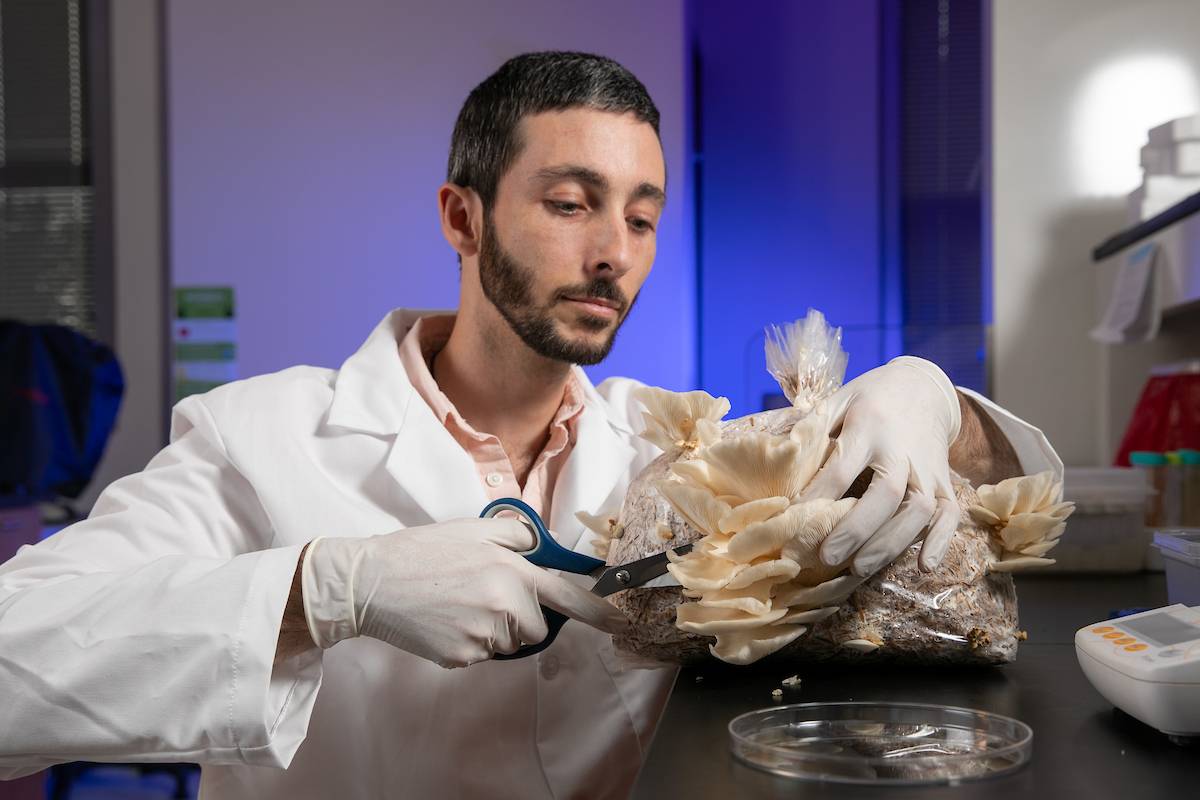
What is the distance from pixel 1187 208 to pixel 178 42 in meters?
3.16

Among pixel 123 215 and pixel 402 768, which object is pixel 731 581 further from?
pixel 123 215

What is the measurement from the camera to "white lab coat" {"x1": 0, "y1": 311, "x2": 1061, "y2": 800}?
0.89 m

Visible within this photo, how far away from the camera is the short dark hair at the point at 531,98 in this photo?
4.58ft

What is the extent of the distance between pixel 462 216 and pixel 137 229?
264 centimetres

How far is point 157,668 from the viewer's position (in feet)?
2.93

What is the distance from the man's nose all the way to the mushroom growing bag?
0.36m

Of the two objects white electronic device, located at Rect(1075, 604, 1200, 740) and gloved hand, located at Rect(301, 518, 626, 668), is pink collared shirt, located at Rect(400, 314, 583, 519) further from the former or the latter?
white electronic device, located at Rect(1075, 604, 1200, 740)

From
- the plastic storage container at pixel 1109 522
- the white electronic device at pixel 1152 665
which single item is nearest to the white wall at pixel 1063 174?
the plastic storage container at pixel 1109 522

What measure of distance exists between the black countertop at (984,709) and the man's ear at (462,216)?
826mm

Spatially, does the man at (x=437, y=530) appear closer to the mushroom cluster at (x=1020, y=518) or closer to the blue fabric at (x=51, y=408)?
the mushroom cluster at (x=1020, y=518)

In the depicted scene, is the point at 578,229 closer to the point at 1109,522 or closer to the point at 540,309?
the point at 540,309

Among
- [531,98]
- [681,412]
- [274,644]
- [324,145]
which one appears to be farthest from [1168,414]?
[324,145]

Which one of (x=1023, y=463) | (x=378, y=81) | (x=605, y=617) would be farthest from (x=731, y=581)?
(x=378, y=81)

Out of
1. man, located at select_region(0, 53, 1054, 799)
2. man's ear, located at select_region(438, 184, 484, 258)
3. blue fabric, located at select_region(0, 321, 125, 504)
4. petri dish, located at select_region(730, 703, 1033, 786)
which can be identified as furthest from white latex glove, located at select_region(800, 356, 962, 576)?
blue fabric, located at select_region(0, 321, 125, 504)
